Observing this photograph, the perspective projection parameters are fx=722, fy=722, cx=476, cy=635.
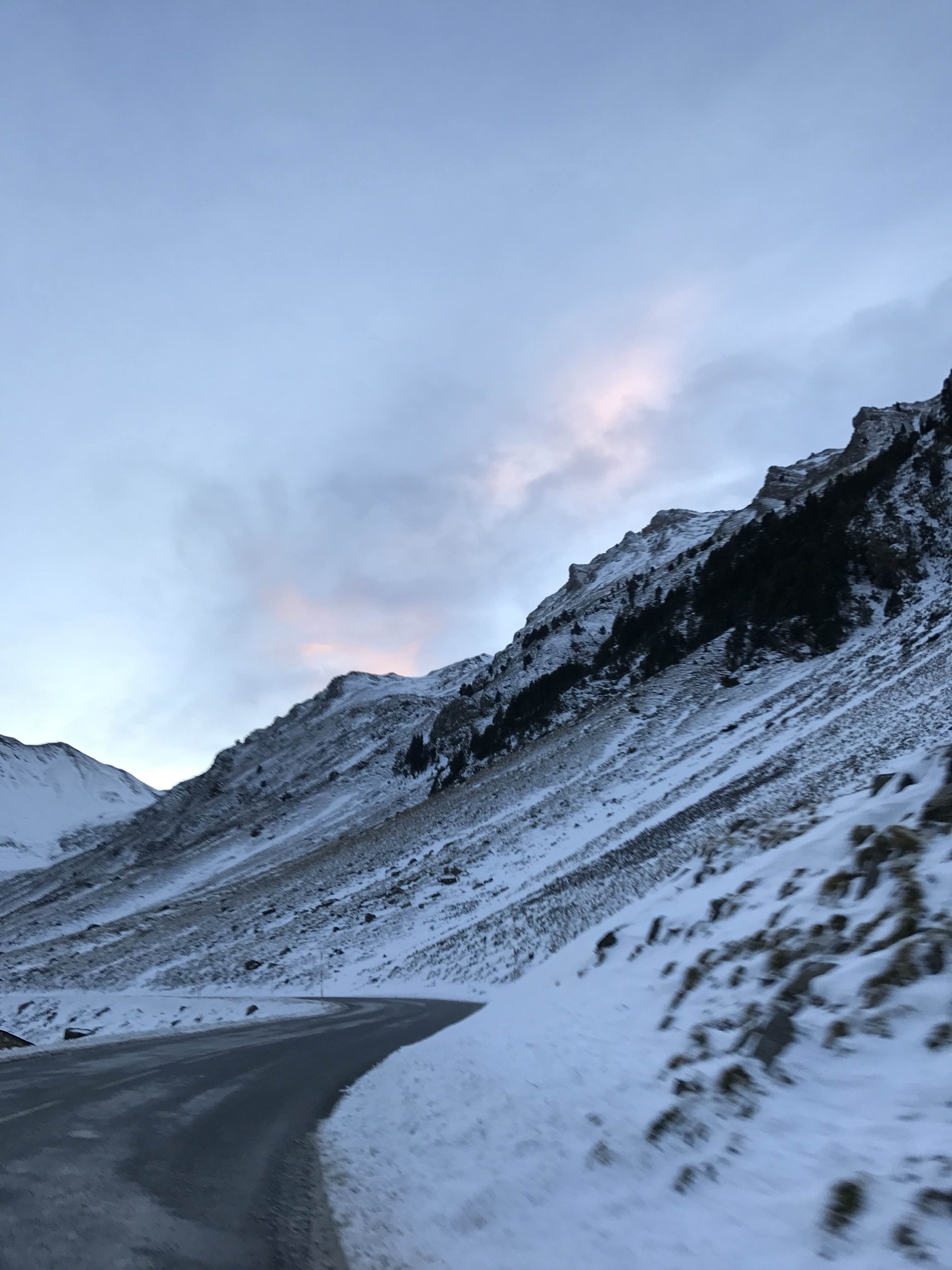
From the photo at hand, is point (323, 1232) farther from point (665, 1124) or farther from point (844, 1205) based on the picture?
point (844, 1205)

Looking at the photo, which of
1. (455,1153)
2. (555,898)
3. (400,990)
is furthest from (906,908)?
(400,990)

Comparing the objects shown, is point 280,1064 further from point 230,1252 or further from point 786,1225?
point 786,1225

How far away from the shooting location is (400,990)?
1061 inches

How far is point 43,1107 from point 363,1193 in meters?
4.06

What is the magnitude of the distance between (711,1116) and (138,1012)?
95.3ft

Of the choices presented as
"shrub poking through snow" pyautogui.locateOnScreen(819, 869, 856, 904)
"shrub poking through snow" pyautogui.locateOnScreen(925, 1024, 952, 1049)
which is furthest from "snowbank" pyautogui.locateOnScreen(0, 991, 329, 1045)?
"shrub poking through snow" pyautogui.locateOnScreen(925, 1024, 952, 1049)

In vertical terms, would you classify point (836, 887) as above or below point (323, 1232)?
above

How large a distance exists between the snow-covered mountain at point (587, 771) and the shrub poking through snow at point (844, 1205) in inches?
527

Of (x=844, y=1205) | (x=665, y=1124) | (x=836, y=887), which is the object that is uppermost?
(x=836, y=887)

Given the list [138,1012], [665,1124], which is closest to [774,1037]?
[665,1124]

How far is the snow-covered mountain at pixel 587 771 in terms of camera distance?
25922 millimetres

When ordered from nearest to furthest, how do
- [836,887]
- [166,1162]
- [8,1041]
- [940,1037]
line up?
1. [940,1037]
2. [166,1162]
3. [836,887]
4. [8,1041]

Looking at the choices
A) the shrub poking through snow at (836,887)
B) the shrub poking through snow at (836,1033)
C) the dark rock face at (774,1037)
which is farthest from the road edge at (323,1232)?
the shrub poking through snow at (836,887)

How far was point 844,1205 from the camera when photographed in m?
3.68
